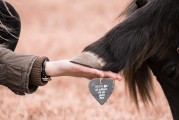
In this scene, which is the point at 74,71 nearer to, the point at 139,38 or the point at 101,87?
the point at 101,87

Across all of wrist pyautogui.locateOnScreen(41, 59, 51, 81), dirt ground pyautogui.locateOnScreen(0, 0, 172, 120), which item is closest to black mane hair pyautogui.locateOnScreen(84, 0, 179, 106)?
wrist pyautogui.locateOnScreen(41, 59, 51, 81)

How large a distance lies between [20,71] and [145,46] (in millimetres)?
632

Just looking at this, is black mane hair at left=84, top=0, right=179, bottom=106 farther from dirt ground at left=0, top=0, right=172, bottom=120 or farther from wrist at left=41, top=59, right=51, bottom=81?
dirt ground at left=0, top=0, right=172, bottom=120

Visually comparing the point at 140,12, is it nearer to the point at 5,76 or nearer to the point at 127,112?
the point at 5,76

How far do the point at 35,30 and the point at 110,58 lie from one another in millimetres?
6567

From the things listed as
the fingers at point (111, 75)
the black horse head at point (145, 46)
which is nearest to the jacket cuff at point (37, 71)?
the black horse head at point (145, 46)

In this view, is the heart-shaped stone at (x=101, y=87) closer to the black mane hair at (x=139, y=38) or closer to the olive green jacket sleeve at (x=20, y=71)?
the black mane hair at (x=139, y=38)

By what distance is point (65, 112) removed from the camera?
4.29 meters

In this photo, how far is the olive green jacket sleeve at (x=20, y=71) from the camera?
2910 millimetres

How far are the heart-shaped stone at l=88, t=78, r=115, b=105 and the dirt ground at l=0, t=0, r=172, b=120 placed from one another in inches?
37.4

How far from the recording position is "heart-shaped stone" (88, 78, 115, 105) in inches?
111

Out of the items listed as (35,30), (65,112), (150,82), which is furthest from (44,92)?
(35,30)

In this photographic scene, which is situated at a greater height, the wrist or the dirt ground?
the dirt ground

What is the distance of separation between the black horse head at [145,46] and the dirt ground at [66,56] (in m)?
0.69
